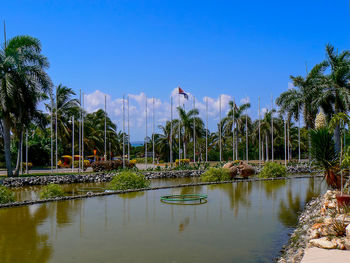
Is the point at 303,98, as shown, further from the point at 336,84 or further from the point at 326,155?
the point at 326,155

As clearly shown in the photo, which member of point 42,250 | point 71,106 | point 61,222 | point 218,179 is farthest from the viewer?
point 71,106

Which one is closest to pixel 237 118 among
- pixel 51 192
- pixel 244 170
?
pixel 244 170

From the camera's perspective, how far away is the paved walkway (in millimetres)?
5922

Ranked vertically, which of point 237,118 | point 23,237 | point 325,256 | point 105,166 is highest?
point 237,118

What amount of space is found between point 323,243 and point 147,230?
4580 millimetres

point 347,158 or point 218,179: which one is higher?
point 347,158

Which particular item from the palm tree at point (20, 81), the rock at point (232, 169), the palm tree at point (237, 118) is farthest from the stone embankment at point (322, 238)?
the palm tree at point (237, 118)

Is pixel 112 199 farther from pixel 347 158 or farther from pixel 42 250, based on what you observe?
pixel 347 158

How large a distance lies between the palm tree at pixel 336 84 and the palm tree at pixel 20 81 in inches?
837

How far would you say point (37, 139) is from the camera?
137 feet

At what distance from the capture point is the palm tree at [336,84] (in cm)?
2920

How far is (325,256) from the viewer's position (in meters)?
6.15

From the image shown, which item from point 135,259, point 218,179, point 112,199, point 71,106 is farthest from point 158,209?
point 71,106

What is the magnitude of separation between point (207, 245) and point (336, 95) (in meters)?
24.9
